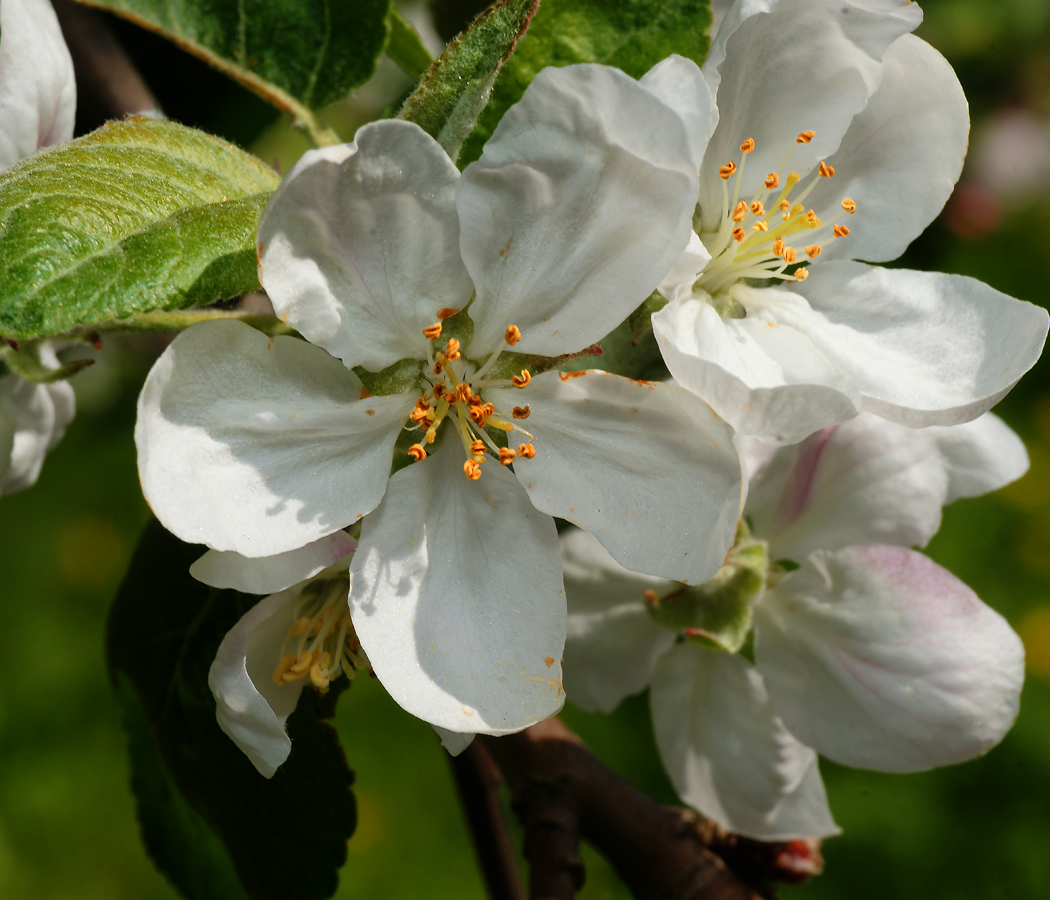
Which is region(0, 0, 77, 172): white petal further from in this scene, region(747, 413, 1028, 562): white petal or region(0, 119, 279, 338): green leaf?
region(747, 413, 1028, 562): white petal

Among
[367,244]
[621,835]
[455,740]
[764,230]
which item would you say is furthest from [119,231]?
[621,835]

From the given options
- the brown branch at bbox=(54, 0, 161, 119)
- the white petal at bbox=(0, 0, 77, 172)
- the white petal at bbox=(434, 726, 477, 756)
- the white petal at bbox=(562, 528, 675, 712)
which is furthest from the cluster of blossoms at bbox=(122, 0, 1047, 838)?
the brown branch at bbox=(54, 0, 161, 119)

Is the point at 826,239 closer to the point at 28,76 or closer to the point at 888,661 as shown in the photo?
the point at 888,661

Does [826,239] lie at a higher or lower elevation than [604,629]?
higher

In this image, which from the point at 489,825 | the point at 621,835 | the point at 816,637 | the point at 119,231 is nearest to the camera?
the point at 119,231

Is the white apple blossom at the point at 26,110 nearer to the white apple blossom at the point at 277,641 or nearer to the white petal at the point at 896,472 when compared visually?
the white apple blossom at the point at 277,641

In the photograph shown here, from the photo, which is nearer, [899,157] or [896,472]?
[899,157]

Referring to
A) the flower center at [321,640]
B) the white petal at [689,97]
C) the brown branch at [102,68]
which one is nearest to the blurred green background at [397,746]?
the brown branch at [102,68]

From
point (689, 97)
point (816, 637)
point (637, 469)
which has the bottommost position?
point (816, 637)
